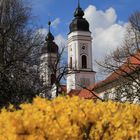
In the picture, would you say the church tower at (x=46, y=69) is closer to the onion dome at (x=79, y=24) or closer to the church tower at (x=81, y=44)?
the church tower at (x=81, y=44)

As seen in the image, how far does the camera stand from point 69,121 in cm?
427

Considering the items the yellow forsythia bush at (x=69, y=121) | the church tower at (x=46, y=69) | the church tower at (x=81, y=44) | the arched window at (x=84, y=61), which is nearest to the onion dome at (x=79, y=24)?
the church tower at (x=81, y=44)

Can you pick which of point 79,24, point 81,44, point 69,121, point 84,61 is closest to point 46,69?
point 69,121

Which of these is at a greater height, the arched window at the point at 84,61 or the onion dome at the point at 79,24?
the onion dome at the point at 79,24

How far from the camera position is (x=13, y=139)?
4062 millimetres

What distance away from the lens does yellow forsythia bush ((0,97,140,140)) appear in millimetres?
4074

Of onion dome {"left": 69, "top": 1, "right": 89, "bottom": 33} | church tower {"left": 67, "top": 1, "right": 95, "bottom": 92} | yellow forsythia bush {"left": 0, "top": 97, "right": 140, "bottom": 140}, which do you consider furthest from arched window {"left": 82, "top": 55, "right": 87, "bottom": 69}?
yellow forsythia bush {"left": 0, "top": 97, "right": 140, "bottom": 140}

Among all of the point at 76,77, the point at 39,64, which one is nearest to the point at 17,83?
the point at 39,64

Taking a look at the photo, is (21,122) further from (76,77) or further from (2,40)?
(76,77)

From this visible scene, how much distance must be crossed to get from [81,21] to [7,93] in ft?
214

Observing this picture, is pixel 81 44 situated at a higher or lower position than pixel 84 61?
higher

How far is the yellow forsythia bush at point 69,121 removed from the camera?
13.4 ft

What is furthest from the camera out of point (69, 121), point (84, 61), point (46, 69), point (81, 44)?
point (81, 44)

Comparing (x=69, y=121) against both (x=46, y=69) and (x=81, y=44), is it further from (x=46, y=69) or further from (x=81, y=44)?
(x=81, y=44)
